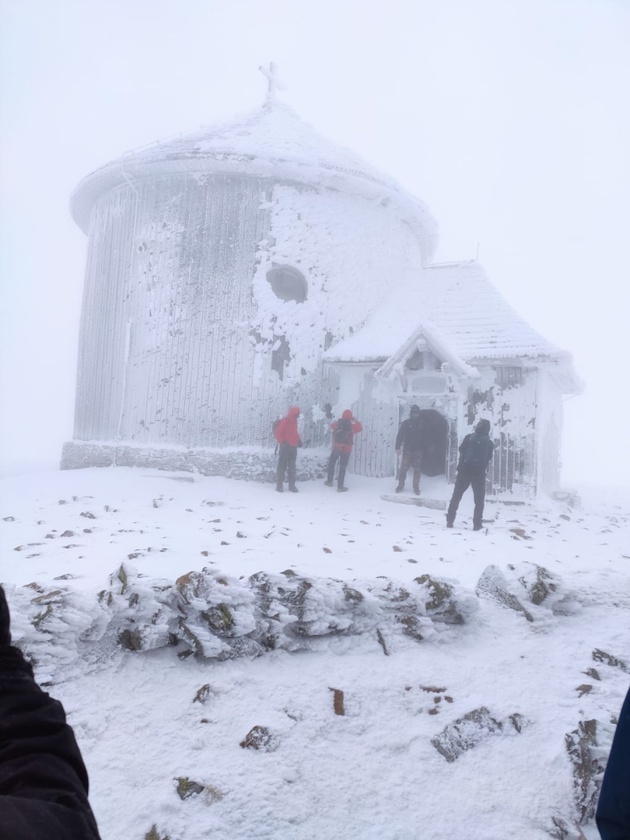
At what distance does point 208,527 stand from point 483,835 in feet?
18.7

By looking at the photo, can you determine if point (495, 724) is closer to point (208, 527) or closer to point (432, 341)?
point (208, 527)

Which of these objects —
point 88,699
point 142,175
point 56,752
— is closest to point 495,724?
point 88,699

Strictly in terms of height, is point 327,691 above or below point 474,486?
below

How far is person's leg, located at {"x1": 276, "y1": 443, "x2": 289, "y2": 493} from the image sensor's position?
38.1ft

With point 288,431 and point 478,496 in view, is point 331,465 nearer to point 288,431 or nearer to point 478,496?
point 288,431

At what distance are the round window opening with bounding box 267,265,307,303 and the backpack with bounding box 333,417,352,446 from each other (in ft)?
11.1

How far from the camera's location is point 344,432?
11.7 meters

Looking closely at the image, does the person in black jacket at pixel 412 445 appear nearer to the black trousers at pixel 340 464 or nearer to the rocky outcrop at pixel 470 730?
the black trousers at pixel 340 464

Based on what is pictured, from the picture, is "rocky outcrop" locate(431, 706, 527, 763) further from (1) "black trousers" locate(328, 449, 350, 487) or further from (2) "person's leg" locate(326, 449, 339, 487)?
(2) "person's leg" locate(326, 449, 339, 487)

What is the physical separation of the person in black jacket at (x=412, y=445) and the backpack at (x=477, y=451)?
2.52m

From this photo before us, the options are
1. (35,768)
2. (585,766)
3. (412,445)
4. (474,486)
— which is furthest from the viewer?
(412,445)

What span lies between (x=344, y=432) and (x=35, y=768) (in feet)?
35.5

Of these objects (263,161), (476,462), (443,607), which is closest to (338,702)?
(443,607)

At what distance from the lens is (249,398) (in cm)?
1259
